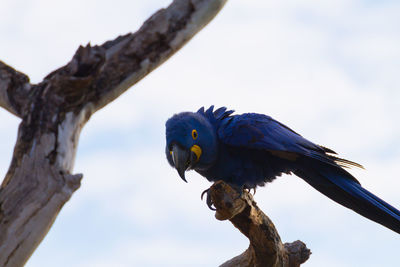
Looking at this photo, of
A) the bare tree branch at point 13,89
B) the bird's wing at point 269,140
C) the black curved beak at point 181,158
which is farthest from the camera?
the bird's wing at point 269,140

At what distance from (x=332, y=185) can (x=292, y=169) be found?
45 centimetres

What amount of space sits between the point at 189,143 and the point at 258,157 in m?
0.84

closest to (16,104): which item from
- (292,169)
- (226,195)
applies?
(226,195)

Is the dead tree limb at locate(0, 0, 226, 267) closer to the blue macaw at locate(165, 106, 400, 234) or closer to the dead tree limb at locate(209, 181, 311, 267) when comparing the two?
the dead tree limb at locate(209, 181, 311, 267)

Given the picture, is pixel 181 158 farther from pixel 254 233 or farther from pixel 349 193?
pixel 349 193

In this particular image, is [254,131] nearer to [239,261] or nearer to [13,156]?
[239,261]

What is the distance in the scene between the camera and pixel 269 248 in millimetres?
4895

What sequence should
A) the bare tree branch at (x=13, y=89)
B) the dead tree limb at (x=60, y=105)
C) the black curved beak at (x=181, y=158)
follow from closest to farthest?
the dead tree limb at (x=60, y=105), the bare tree branch at (x=13, y=89), the black curved beak at (x=181, y=158)

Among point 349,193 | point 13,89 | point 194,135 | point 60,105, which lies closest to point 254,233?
point 194,135

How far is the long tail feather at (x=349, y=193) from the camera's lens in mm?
5234

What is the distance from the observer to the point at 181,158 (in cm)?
515

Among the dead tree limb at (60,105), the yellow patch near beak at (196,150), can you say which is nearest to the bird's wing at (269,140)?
the yellow patch near beak at (196,150)

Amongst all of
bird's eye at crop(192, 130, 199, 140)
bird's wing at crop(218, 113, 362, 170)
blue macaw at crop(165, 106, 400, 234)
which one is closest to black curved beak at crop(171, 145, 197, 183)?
blue macaw at crop(165, 106, 400, 234)

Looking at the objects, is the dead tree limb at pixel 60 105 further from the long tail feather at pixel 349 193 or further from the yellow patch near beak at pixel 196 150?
the long tail feather at pixel 349 193
